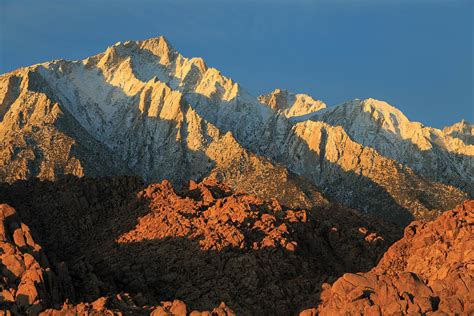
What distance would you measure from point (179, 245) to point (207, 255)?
4.05 meters

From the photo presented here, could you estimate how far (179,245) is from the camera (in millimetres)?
92375

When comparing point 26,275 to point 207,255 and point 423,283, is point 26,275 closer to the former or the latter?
point 207,255

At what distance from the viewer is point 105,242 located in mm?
99188

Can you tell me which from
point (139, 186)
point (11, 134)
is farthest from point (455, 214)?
point (11, 134)

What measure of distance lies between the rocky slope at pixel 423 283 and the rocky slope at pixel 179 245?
721cm

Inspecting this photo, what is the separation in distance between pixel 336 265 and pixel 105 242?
70.6 ft

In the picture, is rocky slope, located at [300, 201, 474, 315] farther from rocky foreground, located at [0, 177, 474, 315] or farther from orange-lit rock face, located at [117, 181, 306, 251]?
orange-lit rock face, located at [117, 181, 306, 251]

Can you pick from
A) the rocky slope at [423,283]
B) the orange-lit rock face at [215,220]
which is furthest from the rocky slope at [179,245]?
the rocky slope at [423,283]

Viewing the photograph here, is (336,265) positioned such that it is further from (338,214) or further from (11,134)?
(11,134)

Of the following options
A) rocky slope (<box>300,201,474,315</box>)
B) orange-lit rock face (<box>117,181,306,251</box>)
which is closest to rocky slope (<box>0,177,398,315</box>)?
orange-lit rock face (<box>117,181,306,251</box>)

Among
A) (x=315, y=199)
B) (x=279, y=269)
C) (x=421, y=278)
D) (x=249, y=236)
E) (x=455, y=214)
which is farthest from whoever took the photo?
(x=315, y=199)

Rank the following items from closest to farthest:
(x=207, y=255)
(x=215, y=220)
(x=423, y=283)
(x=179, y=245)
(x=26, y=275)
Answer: (x=423, y=283) < (x=26, y=275) < (x=207, y=255) < (x=179, y=245) < (x=215, y=220)

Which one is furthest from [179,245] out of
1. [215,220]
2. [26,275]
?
[26,275]

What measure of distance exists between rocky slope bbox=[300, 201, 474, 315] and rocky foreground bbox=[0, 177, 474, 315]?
11cm
